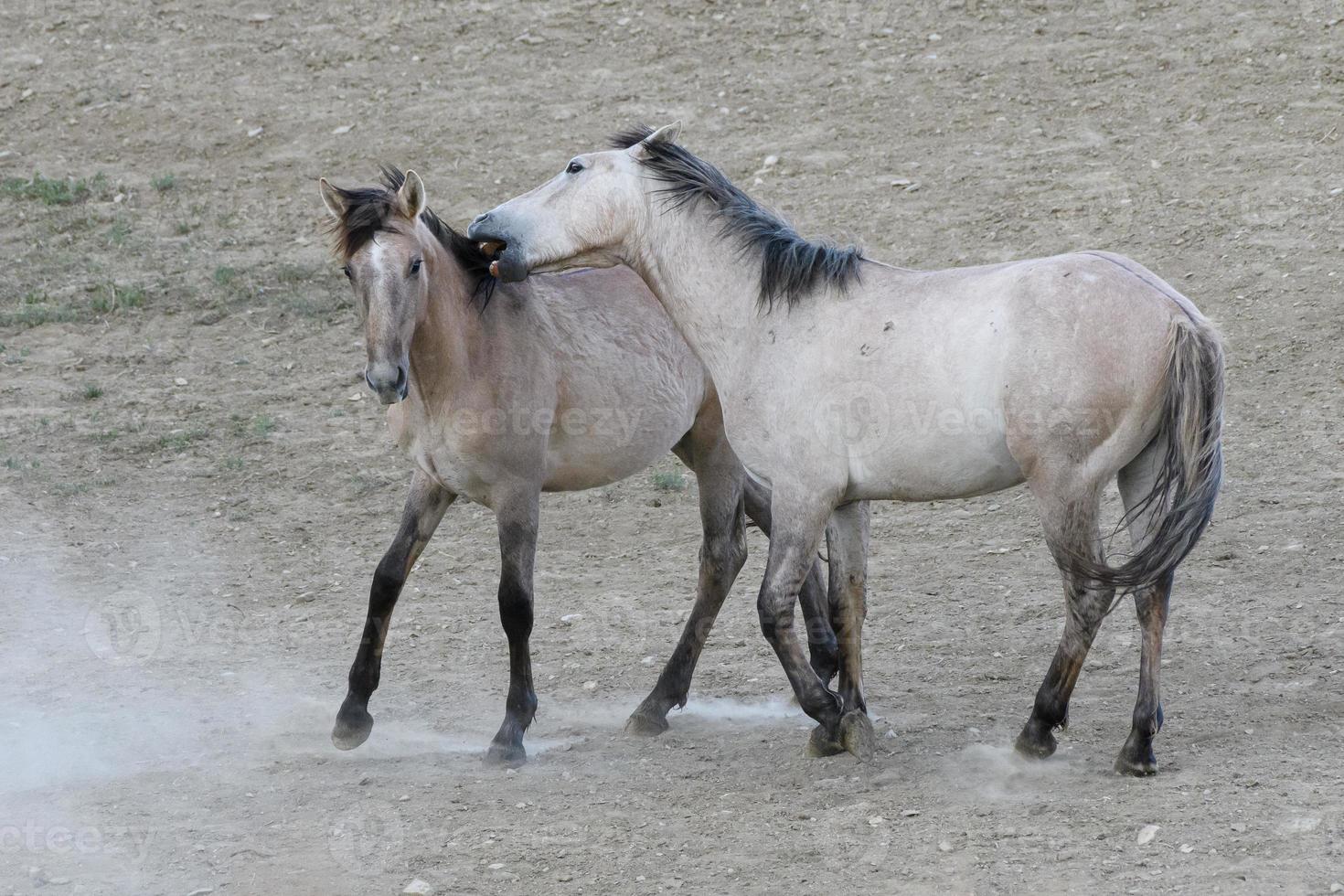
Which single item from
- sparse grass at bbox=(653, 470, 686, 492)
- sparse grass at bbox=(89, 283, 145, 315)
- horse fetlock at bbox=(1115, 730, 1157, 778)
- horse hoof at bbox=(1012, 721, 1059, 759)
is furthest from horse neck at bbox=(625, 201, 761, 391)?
sparse grass at bbox=(89, 283, 145, 315)

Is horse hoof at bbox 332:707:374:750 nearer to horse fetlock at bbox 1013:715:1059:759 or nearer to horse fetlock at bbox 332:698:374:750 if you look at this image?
horse fetlock at bbox 332:698:374:750

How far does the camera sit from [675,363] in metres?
6.42

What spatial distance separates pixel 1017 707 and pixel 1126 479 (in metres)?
1.33

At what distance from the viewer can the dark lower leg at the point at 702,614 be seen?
6.07 meters

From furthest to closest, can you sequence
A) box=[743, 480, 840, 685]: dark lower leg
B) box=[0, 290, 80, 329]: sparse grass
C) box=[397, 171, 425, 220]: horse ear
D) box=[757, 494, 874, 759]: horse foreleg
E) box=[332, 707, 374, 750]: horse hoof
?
box=[0, 290, 80, 329]: sparse grass, box=[743, 480, 840, 685]: dark lower leg, box=[332, 707, 374, 750]: horse hoof, box=[397, 171, 425, 220]: horse ear, box=[757, 494, 874, 759]: horse foreleg

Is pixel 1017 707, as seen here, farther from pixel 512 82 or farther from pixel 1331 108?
pixel 512 82

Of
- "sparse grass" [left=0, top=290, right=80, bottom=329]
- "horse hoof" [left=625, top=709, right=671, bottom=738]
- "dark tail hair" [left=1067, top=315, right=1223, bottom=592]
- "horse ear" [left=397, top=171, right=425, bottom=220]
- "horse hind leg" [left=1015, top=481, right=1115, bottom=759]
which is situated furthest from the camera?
"sparse grass" [left=0, top=290, right=80, bottom=329]

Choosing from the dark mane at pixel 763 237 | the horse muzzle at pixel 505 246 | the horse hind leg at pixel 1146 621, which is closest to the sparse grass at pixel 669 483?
the dark mane at pixel 763 237

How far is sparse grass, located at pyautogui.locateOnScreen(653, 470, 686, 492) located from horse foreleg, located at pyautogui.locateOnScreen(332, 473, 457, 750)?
2.77 meters

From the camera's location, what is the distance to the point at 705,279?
17.3 ft

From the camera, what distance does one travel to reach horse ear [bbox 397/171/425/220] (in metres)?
5.53

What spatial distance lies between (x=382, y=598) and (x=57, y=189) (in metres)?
8.00

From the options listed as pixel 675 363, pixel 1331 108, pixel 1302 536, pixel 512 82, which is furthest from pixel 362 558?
pixel 1331 108

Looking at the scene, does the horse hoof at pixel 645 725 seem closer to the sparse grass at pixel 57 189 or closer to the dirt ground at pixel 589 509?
the dirt ground at pixel 589 509
